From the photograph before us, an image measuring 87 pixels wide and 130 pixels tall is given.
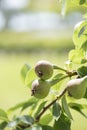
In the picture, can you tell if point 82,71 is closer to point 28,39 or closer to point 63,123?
point 63,123

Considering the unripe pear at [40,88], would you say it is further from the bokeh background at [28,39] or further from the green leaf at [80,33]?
the bokeh background at [28,39]

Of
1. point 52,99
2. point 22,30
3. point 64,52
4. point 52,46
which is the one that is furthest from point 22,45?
point 52,99

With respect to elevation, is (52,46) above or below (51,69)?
above

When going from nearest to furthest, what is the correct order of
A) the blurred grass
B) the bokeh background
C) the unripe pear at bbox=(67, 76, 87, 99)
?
the unripe pear at bbox=(67, 76, 87, 99)
the bokeh background
the blurred grass

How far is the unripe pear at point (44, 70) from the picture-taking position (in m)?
0.58

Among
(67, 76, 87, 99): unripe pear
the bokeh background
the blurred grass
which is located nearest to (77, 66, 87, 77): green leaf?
(67, 76, 87, 99): unripe pear

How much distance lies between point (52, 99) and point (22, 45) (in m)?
5.98

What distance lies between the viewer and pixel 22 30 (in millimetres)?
8398

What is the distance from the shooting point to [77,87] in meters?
0.57

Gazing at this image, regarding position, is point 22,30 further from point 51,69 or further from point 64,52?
point 51,69

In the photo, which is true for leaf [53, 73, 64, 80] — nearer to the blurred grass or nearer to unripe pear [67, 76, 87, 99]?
unripe pear [67, 76, 87, 99]

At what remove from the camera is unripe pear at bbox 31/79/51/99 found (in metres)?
0.57

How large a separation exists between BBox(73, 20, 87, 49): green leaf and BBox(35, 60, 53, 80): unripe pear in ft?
0.17

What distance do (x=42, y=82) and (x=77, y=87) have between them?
0.14ft
